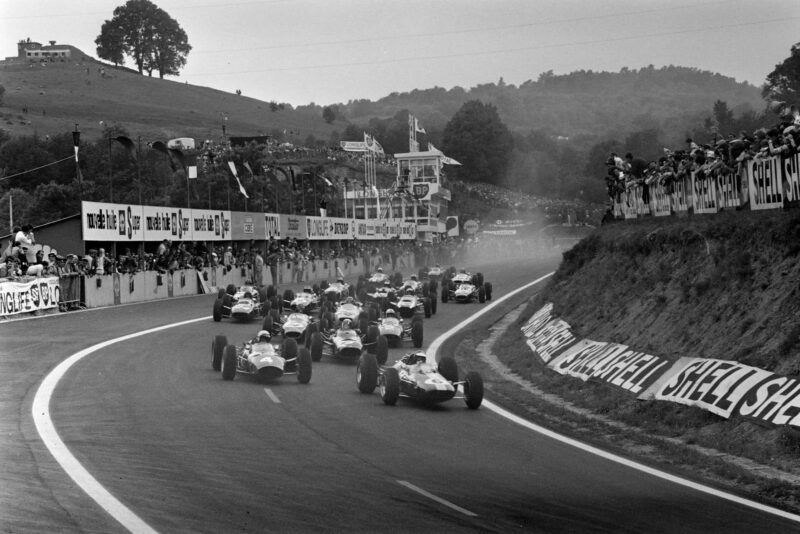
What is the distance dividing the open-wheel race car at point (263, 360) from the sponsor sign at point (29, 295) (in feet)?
47.2

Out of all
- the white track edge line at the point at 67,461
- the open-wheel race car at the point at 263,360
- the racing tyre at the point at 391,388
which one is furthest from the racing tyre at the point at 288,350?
the white track edge line at the point at 67,461

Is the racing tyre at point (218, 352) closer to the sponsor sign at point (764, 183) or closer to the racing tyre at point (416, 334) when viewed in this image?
the racing tyre at point (416, 334)

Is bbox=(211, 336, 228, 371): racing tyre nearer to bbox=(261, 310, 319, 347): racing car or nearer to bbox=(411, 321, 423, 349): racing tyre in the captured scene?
bbox=(261, 310, 319, 347): racing car

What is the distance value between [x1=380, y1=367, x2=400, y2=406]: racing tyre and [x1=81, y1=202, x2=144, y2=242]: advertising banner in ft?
89.0

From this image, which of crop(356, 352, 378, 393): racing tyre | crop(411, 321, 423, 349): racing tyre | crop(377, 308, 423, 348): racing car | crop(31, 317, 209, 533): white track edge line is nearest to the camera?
crop(31, 317, 209, 533): white track edge line

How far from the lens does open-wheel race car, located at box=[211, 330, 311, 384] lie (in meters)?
21.1

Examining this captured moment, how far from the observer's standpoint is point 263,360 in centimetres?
2114

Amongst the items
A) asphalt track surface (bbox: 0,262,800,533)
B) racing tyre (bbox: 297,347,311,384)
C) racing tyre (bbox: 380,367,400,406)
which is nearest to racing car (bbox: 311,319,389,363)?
asphalt track surface (bbox: 0,262,800,533)

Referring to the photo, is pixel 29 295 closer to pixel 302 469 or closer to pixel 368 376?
pixel 368 376

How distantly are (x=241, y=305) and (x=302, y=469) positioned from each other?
22.5 m

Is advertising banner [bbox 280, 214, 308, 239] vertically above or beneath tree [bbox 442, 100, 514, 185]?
beneath

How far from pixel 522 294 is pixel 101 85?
532 feet

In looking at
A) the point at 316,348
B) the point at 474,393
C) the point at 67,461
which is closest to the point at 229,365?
the point at 316,348

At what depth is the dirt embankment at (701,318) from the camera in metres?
13.7
